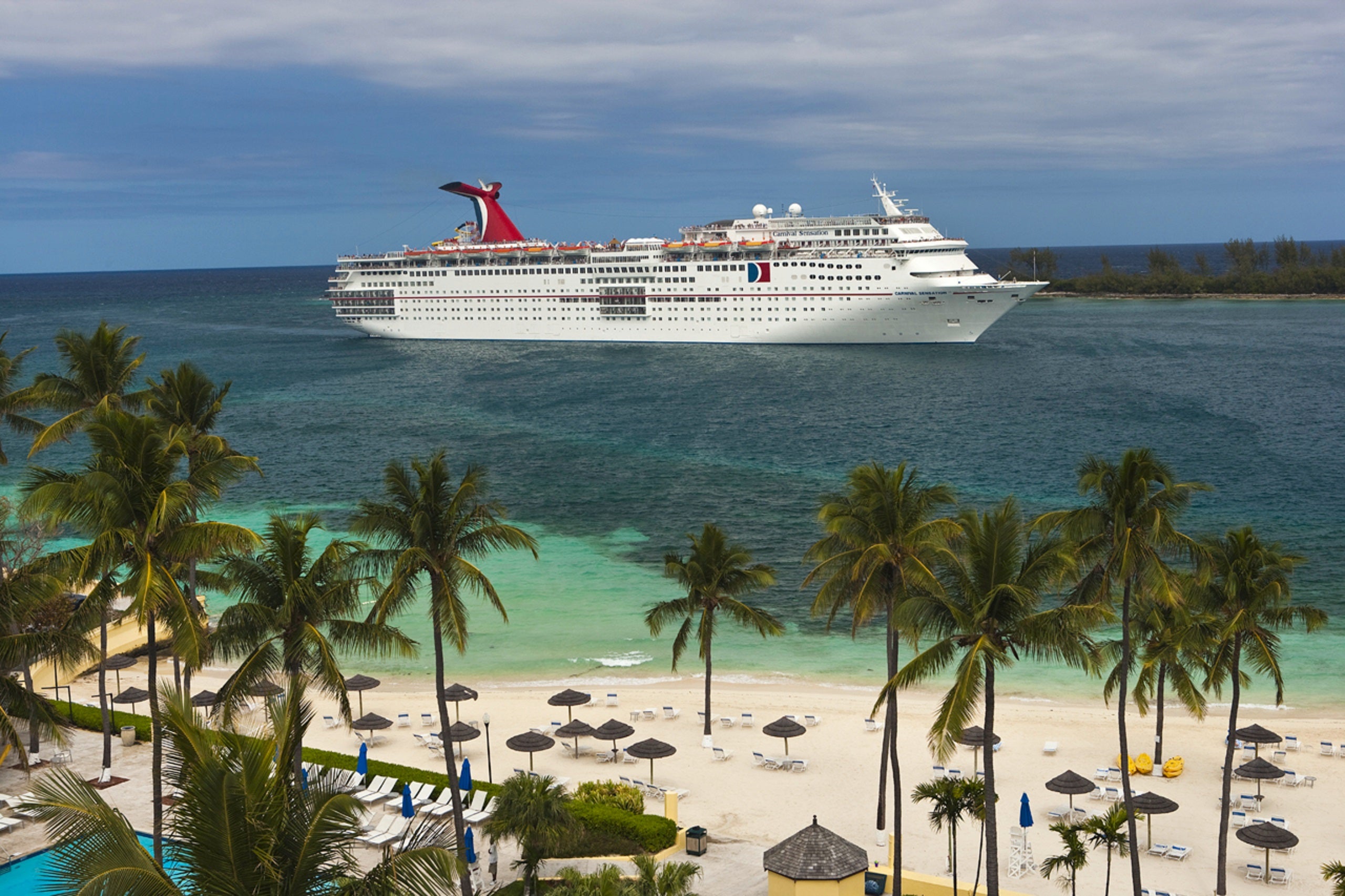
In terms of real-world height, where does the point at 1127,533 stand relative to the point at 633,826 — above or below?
above

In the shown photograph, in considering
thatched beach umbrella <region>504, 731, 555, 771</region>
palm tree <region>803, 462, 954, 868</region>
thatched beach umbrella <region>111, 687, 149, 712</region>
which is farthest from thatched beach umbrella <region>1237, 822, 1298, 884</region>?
thatched beach umbrella <region>111, 687, 149, 712</region>

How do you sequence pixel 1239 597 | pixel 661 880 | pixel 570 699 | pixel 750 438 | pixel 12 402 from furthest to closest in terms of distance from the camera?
pixel 750 438 < pixel 570 699 < pixel 12 402 < pixel 1239 597 < pixel 661 880

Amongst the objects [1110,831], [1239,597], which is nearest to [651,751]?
[1110,831]

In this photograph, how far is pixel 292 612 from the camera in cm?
1448

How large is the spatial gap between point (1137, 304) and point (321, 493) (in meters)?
112

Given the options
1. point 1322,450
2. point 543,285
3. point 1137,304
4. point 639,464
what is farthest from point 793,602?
point 1137,304

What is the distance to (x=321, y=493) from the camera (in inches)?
1875

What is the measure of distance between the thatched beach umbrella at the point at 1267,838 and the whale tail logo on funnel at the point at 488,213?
317ft

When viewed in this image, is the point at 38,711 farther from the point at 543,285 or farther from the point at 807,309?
the point at 543,285

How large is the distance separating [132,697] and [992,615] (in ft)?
58.5

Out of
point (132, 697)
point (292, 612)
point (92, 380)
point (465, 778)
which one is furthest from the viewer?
point (132, 697)

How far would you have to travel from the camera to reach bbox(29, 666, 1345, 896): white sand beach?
59.4 feet

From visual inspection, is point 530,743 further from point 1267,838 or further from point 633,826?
point 1267,838

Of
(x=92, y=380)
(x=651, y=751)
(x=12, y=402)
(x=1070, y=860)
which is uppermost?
(x=92, y=380)
